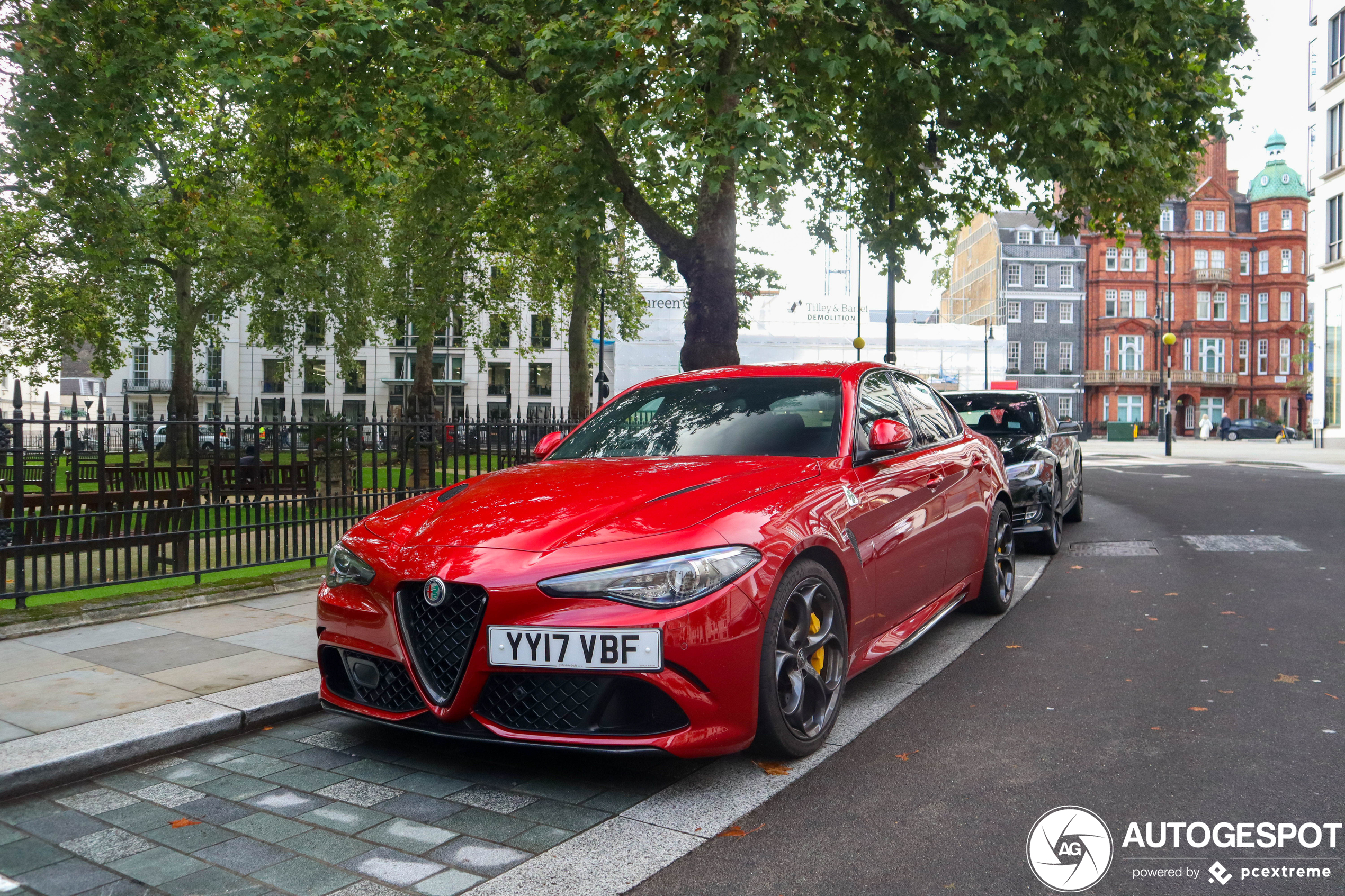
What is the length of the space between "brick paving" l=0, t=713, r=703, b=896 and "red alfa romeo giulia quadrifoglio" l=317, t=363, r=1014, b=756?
27 centimetres

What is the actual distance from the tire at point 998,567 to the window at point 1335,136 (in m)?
36.3

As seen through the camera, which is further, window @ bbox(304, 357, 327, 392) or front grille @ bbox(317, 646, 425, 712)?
window @ bbox(304, 357, 327, 392)

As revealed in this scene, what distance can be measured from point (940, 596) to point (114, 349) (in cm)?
3598

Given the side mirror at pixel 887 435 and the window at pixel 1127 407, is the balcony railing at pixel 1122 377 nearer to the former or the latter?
the window at pixel 1127 407

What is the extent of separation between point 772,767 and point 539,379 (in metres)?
61.7

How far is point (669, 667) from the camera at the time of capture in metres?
3.36

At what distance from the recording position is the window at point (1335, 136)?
35.1 meters

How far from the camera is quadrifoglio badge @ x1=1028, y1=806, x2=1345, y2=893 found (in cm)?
288

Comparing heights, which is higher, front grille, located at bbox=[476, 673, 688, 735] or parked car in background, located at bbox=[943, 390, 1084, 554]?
parked car in background, located at bbox=[943, 390, 1084, 554]

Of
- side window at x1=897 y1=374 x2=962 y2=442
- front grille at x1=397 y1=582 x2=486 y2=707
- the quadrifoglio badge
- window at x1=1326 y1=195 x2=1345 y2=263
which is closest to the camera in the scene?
the quadrifoglio badge

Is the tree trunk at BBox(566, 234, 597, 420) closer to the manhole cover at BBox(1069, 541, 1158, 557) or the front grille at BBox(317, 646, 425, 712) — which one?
the manhole cover at BBox(1069, 541, 1158, 557)

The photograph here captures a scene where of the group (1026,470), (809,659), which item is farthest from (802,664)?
(1026,470)

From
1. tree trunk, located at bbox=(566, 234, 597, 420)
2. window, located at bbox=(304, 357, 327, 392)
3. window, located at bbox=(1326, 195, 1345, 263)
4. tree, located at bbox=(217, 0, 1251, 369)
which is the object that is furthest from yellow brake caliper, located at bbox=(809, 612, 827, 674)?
window, located at bbox=(1326, 195, 1345, 263)

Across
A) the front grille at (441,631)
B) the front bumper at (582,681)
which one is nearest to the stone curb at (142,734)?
the front bumper at (582,681)
